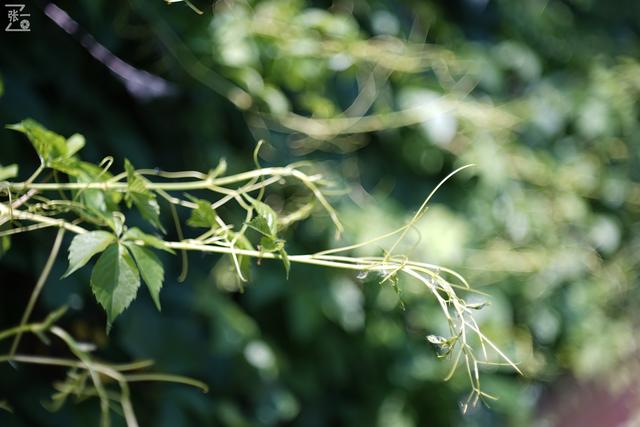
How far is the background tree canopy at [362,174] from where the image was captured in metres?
1.34

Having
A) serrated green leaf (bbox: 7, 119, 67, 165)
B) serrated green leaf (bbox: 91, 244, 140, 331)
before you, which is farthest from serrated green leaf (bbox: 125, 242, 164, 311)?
serrated green leaf (bbox: 7, 119, 67, 165)

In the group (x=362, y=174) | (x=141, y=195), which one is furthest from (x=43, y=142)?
(x=362, y=174)

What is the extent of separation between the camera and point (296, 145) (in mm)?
1714

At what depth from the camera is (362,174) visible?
1927 millimetres

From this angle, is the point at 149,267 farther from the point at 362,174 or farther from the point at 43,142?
the point at 362,174

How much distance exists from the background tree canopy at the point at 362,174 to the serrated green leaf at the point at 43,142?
1.24 feet

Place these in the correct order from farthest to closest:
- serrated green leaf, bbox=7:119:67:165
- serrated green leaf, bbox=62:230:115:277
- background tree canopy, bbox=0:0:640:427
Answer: background tree canopy, bbox=0:0:640:427
serrated green leaf, bbox=7:119:67:165
serrated green leaf, bbox=62:230:115:277

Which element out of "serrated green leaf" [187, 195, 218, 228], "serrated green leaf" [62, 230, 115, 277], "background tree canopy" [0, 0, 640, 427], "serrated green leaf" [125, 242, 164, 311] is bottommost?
"background tree canopy" [0, 0, 640, 427]

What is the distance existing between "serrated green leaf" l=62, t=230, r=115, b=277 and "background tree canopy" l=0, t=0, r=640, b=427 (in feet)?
1.79

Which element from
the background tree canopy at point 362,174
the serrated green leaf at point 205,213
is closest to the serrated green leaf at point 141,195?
the serrated green leaf at point 205,213

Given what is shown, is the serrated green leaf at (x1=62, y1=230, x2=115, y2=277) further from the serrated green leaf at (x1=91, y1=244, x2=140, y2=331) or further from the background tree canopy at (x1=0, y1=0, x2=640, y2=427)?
the background tree canopy at (x1=0, y1=0, x2=640, y2=427)

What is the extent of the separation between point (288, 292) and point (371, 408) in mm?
422

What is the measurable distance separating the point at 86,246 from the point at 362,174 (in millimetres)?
1262

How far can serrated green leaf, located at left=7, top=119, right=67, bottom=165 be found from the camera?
2.67 feet
